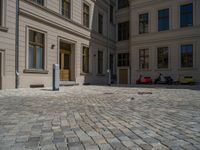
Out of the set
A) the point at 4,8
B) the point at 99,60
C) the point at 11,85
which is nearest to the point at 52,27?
the point at 4,8

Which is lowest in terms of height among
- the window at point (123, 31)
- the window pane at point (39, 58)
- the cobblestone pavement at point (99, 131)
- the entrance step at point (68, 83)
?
the cobblestone pavement at point (99, 131)

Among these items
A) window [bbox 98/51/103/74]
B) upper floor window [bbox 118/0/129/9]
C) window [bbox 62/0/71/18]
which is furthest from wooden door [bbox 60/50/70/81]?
upper floor window [bbox 118/0/129/9]

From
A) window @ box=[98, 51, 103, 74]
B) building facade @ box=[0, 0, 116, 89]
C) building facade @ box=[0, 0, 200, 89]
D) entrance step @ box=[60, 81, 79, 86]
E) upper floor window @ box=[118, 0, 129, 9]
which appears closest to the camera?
building facade @ box=[0, 0, 200, 89]

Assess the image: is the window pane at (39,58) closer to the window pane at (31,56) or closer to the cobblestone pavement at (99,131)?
the window pane at (31,56)

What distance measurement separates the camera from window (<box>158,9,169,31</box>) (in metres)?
22.3

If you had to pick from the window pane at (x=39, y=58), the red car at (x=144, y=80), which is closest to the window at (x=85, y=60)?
the window pane at (x=39, y=58)

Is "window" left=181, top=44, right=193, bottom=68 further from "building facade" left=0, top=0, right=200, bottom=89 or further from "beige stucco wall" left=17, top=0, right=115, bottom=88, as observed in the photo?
"beige stucco wall" left=17, top=0, right=115, bottom=88

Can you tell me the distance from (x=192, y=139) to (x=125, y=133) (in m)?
1.03

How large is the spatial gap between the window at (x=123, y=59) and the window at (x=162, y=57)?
435 cm

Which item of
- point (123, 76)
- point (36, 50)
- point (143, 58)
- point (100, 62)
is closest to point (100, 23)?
point (100, 62)

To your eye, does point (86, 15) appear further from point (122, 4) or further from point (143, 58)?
point (122, 4)

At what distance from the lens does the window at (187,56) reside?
20.8 metres

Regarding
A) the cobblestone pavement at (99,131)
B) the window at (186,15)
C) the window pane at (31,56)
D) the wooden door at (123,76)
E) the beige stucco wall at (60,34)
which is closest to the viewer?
the cobblestone pavement at (99,131)

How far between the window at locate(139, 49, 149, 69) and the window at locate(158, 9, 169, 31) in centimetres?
277
